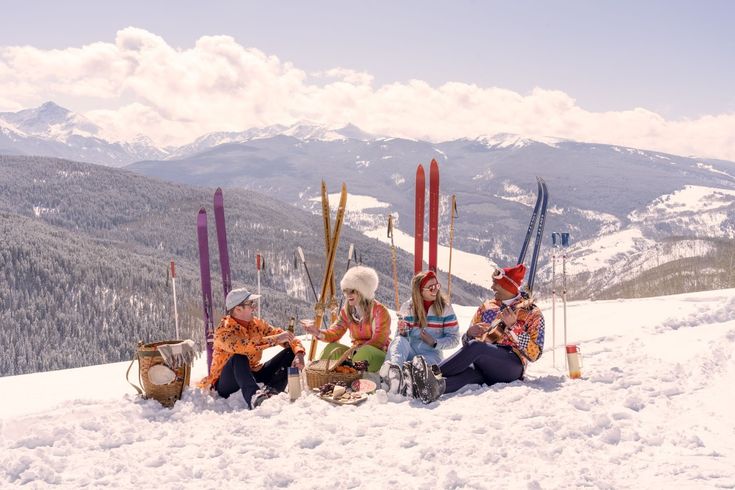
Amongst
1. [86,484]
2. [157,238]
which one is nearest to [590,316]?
[86,484]

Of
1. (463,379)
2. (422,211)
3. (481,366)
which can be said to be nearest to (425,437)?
(463,379)

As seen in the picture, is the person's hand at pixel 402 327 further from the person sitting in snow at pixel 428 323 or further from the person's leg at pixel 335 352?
the person's leg at pixel 335 352

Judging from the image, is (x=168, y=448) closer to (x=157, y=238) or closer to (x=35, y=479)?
(x=35, y=479)

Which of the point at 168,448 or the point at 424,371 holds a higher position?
the point at 424,371

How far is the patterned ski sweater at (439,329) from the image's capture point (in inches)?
291

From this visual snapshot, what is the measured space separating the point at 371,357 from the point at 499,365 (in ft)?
5.63

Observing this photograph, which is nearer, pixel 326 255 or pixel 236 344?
pixel 236 344

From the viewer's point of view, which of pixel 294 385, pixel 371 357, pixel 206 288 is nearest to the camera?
pixel 294 385

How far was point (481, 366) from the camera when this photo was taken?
273 inches

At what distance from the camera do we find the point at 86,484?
191 inches

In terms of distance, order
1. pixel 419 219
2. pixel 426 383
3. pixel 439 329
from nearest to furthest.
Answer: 1. pixel 426 383
2. pixel 439 329
3. pixel 419 219

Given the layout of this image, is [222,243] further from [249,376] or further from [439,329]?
[439,329]

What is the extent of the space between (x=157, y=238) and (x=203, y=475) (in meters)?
204

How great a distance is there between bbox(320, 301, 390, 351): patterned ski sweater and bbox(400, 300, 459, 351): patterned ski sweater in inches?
20.5
